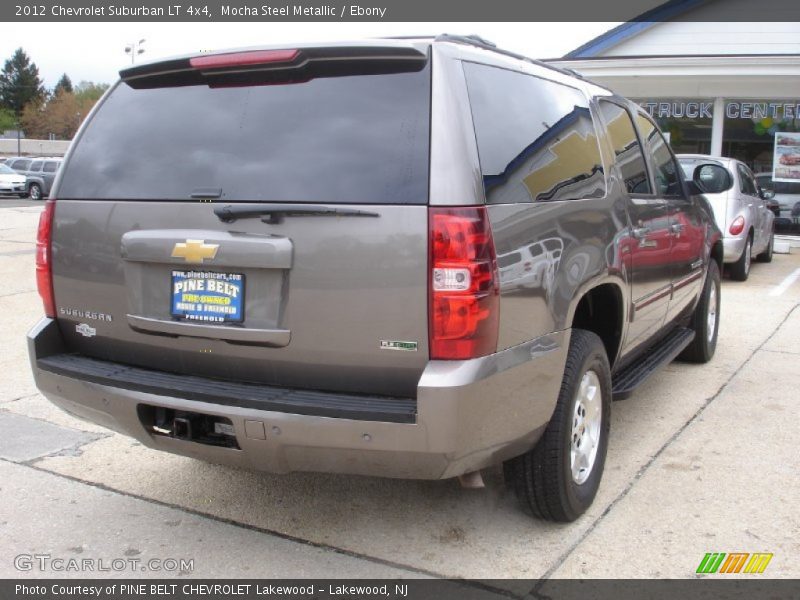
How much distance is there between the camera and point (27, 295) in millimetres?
9312

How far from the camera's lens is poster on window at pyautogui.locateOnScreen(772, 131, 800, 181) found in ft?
56.6

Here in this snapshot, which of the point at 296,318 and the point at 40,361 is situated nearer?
the point at 296,318

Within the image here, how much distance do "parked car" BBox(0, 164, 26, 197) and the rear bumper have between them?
33.0 m

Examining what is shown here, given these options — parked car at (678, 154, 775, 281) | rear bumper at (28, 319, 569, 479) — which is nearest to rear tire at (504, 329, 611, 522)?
rear bumper at (28, 319, 569, 479)

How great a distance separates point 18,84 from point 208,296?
103 metres

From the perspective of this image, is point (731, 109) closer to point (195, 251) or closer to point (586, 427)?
point (586, 427)

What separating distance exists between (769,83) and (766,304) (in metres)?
8.78

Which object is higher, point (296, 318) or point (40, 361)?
point (296, 318)

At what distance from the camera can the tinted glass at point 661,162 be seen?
4.95 m

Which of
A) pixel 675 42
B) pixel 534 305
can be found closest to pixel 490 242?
pixel 534 305

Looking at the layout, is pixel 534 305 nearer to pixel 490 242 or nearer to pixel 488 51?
pixel 490 242

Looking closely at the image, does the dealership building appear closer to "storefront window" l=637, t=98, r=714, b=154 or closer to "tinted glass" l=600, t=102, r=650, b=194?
"storefront window" l=637, t=98, r=714, b=154

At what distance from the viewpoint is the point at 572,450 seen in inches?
140

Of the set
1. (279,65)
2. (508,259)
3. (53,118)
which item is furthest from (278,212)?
(53,118)
